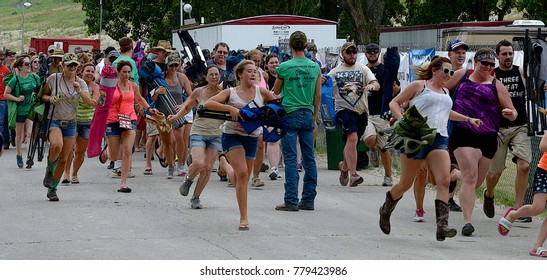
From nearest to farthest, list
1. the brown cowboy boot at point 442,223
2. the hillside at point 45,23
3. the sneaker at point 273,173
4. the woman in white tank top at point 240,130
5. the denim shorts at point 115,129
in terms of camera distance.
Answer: the brown cowboy boot at point 442,223, the woman in white tank top at point 240,130, the denim shorts at point 115,129, the sneaker at point 273,173, the hillside at point 45,23

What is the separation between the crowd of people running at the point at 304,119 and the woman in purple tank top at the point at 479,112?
0.01 meters

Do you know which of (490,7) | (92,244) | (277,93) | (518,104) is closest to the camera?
(92,244)

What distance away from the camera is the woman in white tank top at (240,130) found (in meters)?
10.8

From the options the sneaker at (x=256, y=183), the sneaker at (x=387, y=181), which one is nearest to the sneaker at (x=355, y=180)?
the sneaker at (x=387, y=181)

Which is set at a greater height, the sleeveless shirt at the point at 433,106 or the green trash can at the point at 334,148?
the sleeveless shirt at the point at 433,106

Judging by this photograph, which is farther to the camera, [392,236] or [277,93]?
[277,93]

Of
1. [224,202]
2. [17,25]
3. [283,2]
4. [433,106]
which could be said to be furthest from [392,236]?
[17,25]

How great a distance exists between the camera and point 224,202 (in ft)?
44.0

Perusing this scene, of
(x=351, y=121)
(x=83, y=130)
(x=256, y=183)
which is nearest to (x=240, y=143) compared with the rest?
(x=351, y=121)

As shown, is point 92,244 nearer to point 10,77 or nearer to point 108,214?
point 108,214

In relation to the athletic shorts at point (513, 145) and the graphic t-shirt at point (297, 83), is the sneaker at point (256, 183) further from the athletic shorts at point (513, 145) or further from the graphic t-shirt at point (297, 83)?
the athletic shorts at point (513, 145)

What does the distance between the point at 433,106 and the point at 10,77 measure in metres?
13.0

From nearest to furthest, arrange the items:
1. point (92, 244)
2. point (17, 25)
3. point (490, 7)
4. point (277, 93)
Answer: point (92, 244) < point (277, 93) < point (490, 7) < point (17, 25)

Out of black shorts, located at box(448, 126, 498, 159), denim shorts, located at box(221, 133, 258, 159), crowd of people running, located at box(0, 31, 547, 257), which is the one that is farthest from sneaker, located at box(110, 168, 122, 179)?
black shorts, located at box(448, 126, 498, 159)
